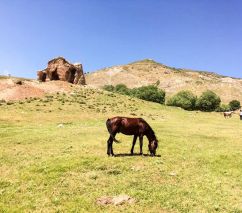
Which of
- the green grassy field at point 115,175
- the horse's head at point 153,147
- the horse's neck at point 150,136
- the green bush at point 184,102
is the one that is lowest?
the green grassy field at point 115,175

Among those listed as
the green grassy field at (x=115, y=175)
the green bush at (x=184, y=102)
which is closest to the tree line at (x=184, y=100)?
the green bush at (x=184, y=102)

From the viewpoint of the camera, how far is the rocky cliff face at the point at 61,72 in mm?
88812

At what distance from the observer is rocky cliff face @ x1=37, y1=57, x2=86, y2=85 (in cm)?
8881

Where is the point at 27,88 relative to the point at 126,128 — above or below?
above

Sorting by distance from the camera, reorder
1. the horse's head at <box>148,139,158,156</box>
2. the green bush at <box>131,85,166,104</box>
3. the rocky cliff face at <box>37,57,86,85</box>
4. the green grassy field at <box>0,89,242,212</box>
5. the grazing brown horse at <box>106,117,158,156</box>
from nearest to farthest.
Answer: the green grassy field at <box>0,89,242,212</box>
the grazing brown horse at <box>106,117,158,156</box>
the horse's head at <box>148,139,158,156</box>
the rocky cliff face at <box>37,57,86,85</box>
the green bush at <box>131,85,166,104</box>

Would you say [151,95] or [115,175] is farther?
[151,95]

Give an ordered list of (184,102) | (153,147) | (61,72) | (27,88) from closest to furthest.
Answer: (153,147) → (27,88) → (61,72) → (184,102)

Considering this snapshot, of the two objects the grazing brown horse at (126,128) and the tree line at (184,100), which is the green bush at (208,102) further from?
the grazing brown horse at (126,128)

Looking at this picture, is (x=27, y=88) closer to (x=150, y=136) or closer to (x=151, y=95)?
(x=150, y=136)

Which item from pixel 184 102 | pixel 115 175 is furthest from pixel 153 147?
pixel 184 102

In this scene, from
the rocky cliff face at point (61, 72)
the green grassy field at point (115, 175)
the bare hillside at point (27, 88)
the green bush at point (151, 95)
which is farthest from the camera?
the green bush at point (151, 95)

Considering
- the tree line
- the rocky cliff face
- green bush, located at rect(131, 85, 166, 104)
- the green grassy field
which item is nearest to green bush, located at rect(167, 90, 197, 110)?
the tree line

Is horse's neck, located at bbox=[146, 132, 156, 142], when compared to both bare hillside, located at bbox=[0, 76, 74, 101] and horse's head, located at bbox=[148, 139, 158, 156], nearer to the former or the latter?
horse's head, located at bbox=[148, 139, 158, 156]

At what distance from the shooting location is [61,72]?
88.6m
